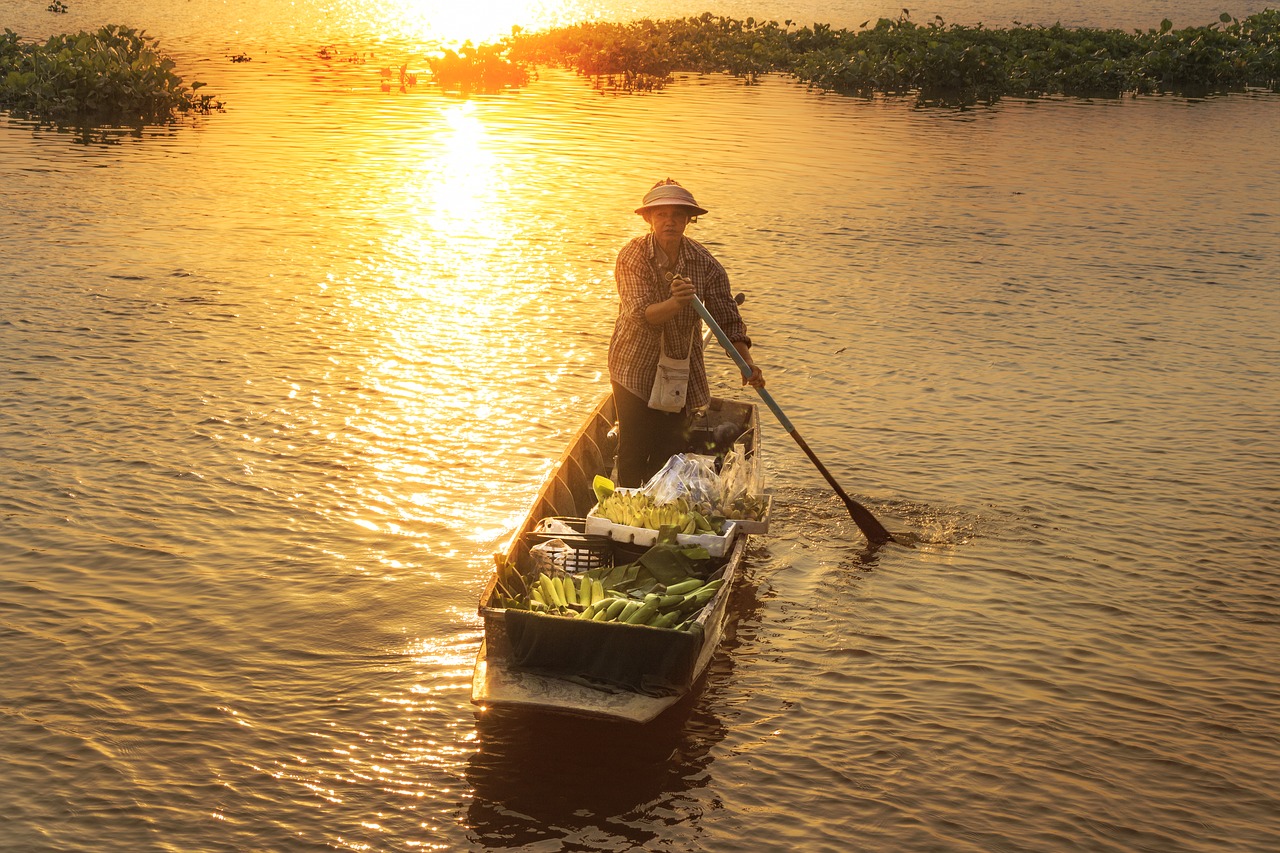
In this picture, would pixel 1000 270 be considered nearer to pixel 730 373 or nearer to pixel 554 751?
pixel 730 373

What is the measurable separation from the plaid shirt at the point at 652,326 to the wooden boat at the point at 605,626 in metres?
0.67

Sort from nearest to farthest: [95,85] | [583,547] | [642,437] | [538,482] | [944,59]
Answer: [583,547]
[642,437]
[538,482]
[95,85]
[944,59]

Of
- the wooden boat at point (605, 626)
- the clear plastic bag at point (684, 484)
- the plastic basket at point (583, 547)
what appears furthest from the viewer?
Answer: the clear plastic bag at point (684, 484)

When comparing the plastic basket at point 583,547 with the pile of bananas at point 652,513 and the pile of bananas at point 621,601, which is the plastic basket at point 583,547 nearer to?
the pile of bananas at point 652,513

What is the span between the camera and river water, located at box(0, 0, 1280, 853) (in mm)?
6168

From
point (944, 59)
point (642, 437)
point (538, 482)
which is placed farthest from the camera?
point (944, 59)

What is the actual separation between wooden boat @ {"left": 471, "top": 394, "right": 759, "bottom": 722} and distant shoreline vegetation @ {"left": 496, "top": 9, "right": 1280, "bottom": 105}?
23.7m

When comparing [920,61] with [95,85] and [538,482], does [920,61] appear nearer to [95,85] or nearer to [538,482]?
[95,85]

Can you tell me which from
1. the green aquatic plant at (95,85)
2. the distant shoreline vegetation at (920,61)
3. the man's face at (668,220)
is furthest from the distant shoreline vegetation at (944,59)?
the man's face at (668,220)

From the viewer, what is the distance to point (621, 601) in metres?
6.28

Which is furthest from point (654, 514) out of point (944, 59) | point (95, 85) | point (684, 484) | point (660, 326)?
point (944, 59)

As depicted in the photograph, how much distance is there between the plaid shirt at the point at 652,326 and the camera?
7.26 meters

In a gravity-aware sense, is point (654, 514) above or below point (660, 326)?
below

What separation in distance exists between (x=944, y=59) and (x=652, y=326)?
2572 centimetres
